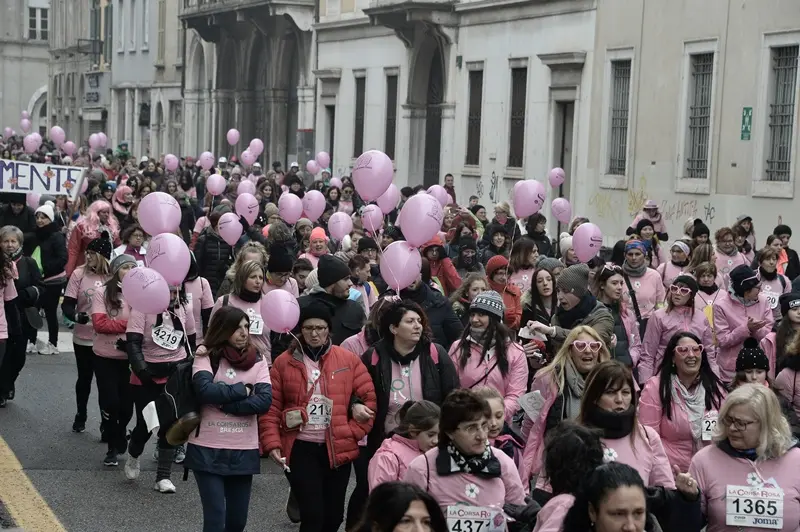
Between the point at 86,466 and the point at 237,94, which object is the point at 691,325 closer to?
the point at 86,466

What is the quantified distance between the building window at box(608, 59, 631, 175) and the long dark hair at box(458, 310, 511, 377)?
1698 cm

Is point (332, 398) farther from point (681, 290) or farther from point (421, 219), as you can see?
point (421, 219)

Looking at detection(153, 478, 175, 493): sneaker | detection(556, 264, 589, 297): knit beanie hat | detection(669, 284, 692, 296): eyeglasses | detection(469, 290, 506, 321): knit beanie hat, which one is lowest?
detection(153, 478, 175, 493): sneaker

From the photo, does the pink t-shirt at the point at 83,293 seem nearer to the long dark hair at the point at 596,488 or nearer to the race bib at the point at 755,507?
the race bib at the point at 755,507

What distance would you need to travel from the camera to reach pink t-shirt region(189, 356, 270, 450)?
771 cm

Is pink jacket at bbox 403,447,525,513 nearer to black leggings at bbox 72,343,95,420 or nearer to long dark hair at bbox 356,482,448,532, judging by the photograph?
long dark hair at bbox 356,482,448,532

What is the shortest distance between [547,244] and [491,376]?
8480 millimetres

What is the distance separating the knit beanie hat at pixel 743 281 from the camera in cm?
1145

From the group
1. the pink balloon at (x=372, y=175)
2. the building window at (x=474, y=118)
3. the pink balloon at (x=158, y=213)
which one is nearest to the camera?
the pink balloon at (x=158, y=213)

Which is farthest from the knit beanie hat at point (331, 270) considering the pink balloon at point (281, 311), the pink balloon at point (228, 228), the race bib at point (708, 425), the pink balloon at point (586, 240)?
the pink balloon at point (228, 228)

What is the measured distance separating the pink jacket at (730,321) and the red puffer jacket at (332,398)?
449 cm

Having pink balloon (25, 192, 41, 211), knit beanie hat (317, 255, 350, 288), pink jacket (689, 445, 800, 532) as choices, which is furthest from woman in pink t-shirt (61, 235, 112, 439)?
pink balloon (25, 192, 41, 211)

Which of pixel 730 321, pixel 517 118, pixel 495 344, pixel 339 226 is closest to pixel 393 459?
pixel 495 344

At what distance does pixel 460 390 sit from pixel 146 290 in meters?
3.93
